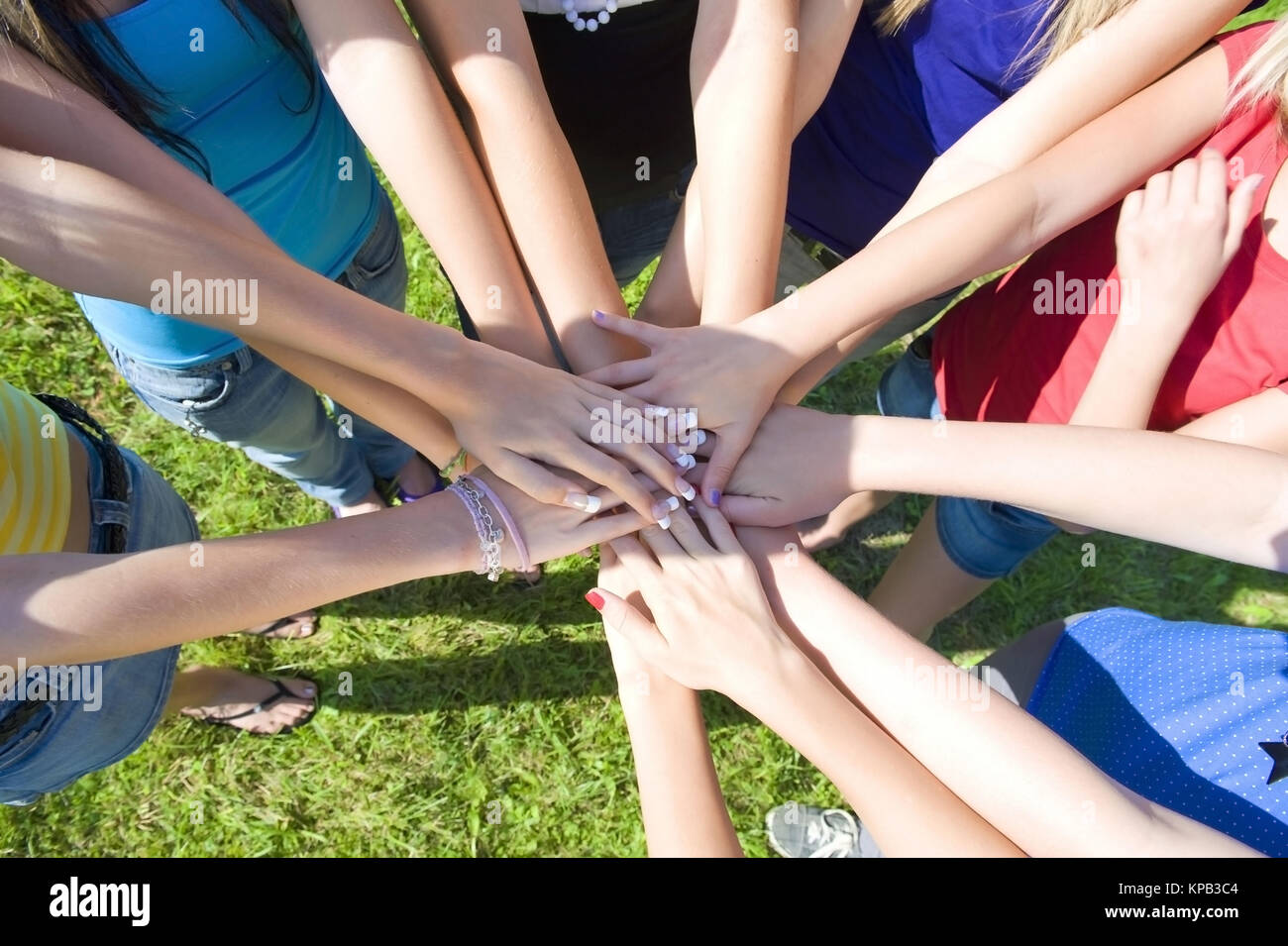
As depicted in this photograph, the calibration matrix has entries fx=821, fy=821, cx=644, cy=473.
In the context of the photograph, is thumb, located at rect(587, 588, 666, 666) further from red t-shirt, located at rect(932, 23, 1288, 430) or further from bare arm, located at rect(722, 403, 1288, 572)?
red t-shirt, located at rect(932, 23, 1288, 430)

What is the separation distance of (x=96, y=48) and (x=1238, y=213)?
2144 mm

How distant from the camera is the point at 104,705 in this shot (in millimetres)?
1796

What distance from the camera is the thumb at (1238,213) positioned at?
1.64m

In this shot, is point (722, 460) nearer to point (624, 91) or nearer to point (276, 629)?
point (624, 91)

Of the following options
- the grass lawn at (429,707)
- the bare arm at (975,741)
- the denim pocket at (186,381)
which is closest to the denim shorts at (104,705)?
the denim pocket at (186,381)

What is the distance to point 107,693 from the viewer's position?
180cm

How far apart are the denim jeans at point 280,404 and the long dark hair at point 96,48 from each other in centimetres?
47

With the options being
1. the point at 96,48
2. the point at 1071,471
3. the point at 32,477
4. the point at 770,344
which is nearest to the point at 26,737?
the point at 32,477

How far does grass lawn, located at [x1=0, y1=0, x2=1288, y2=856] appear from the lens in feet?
8.88

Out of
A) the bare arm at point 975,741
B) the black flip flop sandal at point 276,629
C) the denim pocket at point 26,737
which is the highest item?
the black flip flop sandal at point 276,629

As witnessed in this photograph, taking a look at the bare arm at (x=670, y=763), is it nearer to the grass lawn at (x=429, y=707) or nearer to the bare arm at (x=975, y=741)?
the bare arm at (x=975, y=741)

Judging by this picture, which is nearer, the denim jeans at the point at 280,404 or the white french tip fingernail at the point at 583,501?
the white french tip fingernail at the point at 583,501

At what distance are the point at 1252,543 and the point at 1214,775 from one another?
434mm
